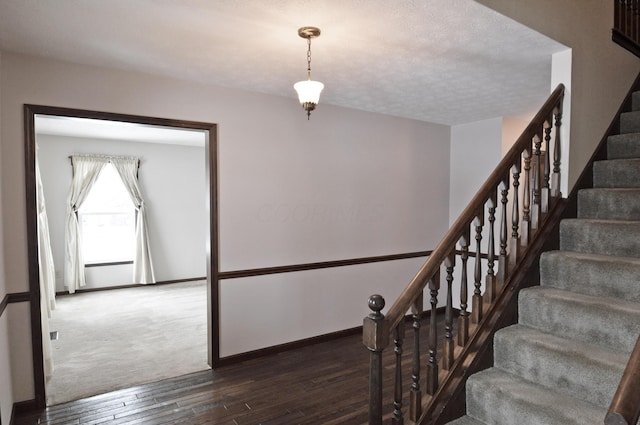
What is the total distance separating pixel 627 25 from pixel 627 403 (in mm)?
3634

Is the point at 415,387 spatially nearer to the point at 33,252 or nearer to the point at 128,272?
→ the point at 33,252

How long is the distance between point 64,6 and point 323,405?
3.01m

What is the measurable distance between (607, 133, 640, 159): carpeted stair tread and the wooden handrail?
2544 millimetres

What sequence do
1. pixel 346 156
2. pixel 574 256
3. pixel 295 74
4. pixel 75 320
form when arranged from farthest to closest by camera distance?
pixel 75 320 < pixel 346 156 < pixel 295 74 < pixel 574 256

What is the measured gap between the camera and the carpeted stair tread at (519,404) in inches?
67.1

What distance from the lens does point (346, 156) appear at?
4.35 meters

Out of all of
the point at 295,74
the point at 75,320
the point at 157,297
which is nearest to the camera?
the point at 295,74

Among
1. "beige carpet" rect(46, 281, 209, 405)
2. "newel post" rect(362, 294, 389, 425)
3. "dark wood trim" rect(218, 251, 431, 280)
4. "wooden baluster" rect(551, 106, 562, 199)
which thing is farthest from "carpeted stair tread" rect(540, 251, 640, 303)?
"beige carpet" rect(46, 281, 209, 405)

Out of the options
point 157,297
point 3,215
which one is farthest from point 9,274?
point 157,297

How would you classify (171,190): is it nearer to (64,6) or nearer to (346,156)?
(346,156)

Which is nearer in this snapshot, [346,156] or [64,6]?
[64,6]

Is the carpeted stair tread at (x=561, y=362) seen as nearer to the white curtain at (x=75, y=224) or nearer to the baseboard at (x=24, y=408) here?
the baseboard at (x=24, y=408)

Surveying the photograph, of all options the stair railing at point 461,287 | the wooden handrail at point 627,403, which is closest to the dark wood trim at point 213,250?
the stair railing at point 461,287

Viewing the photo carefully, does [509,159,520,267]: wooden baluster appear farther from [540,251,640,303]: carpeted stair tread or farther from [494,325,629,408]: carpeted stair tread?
[494,325,629,408]: carpeted stair tread
